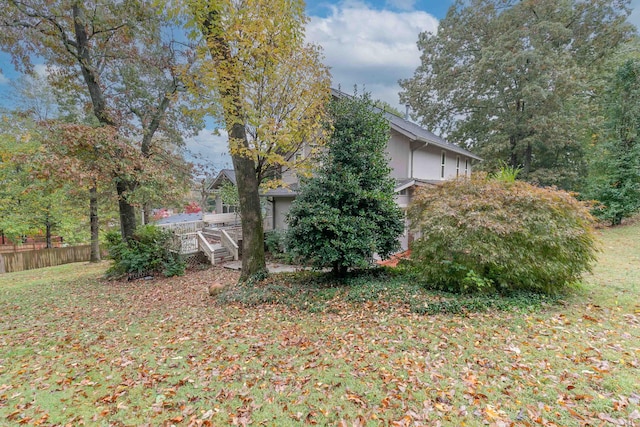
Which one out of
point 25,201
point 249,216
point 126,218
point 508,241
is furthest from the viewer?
point 25,201

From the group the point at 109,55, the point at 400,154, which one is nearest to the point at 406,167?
the point at 400,154

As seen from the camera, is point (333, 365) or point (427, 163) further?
point (427, 163)

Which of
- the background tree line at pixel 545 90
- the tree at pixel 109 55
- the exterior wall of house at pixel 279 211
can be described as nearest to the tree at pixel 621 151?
the background tree line at pixel 545 90

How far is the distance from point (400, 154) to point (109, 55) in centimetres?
1239

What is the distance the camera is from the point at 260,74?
635 cm

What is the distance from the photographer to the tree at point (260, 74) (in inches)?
239

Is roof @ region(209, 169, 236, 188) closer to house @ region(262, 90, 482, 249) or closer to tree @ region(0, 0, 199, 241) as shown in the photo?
house @ region(262, 90, 482, 249)

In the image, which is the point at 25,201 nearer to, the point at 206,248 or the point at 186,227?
the point at 186,227

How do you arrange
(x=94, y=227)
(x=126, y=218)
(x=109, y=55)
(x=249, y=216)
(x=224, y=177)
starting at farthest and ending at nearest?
(x=224, y=177) → (x=94, y=227) → (x=126, y=218) → (x=109, y=55) → (x=249, y=216)

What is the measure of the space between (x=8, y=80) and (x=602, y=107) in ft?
107

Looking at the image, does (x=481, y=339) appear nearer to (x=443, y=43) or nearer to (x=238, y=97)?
(x=238, y=97)

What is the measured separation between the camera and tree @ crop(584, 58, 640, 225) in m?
14.4

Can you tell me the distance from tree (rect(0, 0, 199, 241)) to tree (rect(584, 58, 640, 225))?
839 inches

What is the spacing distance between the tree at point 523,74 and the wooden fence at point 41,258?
2839 cm
